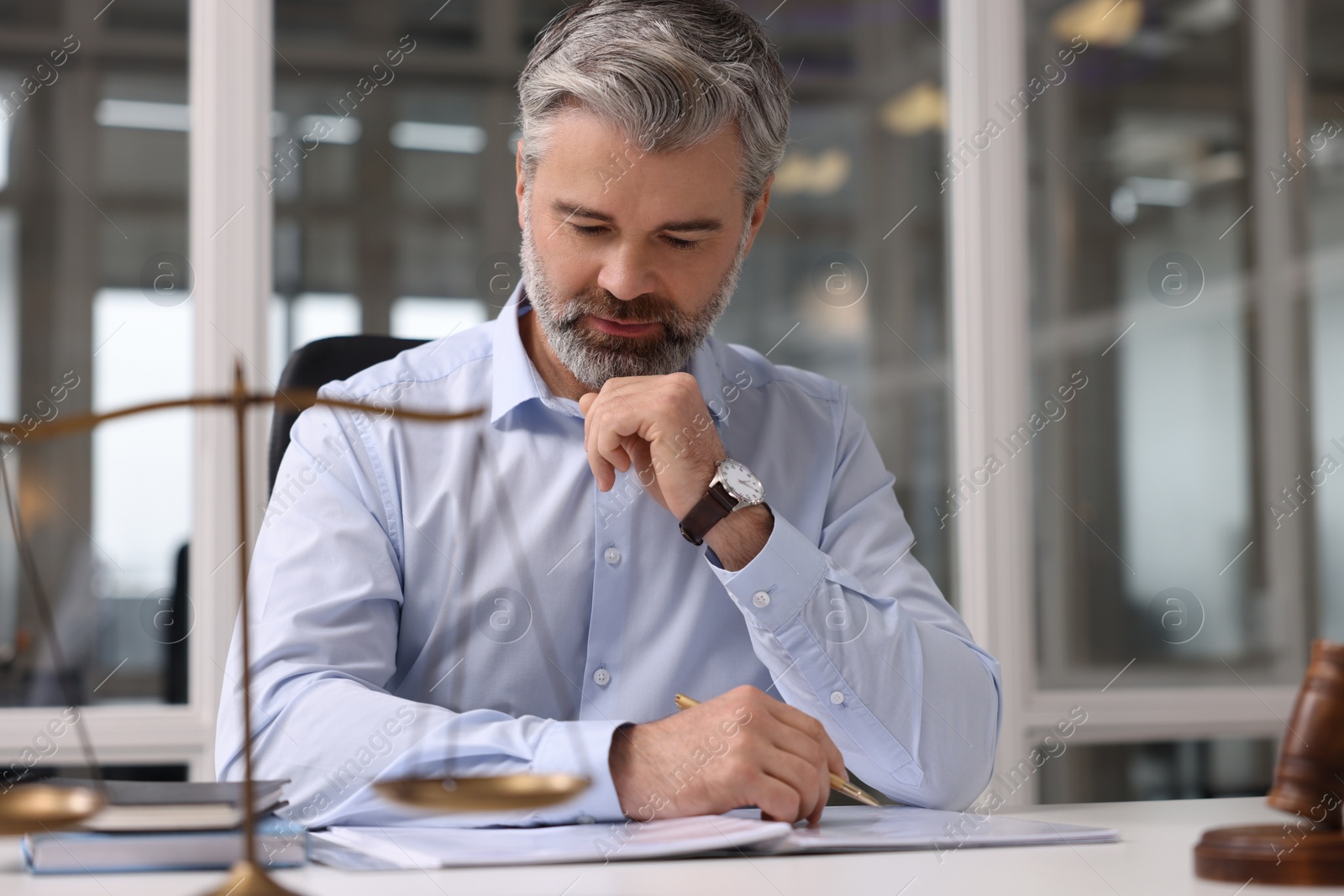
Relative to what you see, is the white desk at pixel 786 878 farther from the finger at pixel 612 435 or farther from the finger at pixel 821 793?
the finger at pixel 612 435

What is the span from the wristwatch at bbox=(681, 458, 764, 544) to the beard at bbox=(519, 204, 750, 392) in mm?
238

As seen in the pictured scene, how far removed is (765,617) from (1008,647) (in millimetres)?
1475

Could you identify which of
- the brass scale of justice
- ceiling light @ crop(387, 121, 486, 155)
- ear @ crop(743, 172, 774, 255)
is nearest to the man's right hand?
the brass scale of justice

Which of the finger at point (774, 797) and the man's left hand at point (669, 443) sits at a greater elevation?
the man's left hand at point (669, 443)

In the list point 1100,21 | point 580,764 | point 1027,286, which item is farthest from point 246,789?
point 1100,21

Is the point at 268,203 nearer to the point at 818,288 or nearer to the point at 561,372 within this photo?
the point at 561,372

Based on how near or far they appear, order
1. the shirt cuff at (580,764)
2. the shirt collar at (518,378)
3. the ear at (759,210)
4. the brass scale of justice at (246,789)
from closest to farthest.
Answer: the brass scale of justice at (246,789) < the shirt cuff at (580,764) < the shirt collar at (518,378) < the ear at (759,210)

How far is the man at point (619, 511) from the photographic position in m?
1.33

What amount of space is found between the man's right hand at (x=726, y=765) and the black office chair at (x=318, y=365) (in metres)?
0.69

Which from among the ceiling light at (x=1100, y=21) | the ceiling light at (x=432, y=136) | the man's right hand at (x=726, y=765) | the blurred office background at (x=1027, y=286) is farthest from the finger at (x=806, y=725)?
the ceiling light at (x=432, y=136)

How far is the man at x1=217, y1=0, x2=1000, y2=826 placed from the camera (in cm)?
133

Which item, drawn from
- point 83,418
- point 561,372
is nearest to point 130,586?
point 561,372

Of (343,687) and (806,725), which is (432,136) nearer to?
(343,687)

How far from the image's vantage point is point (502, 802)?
1.90 ft
